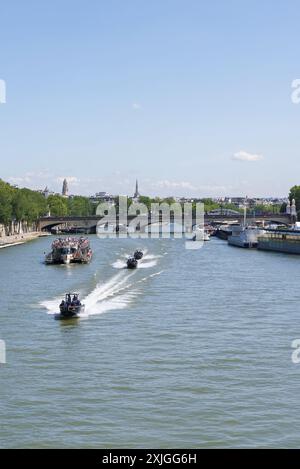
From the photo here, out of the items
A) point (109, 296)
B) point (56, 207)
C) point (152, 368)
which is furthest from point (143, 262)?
point (56, 207)

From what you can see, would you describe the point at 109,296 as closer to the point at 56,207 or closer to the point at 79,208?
the point at 56,207

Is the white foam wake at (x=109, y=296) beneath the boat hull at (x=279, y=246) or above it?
beneath

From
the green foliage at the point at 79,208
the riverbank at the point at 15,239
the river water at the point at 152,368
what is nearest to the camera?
the river water at the point at 152,368

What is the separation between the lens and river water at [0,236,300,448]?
55.7ft

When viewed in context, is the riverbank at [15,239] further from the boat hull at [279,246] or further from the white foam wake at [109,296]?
the white foam wake at [109,296]

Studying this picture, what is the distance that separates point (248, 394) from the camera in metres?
19.3

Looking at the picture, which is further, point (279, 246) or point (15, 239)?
point (15, 239)

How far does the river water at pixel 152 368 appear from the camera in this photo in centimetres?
1697

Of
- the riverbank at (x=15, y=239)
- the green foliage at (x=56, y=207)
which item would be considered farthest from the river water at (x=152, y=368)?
the green foliage at (x=56, y=207)

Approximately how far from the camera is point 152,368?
71.7ft

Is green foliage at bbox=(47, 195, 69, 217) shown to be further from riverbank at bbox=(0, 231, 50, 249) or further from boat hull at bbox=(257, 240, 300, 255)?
boat hull at bbox=(257, 240, 300, 255)

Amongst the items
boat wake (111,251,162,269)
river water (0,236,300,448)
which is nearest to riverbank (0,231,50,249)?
boat wake (111,251,162,269)

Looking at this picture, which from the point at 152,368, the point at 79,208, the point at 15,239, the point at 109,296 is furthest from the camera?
the point at 79,208

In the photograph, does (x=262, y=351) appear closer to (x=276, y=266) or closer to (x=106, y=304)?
(x=106, y=304)
